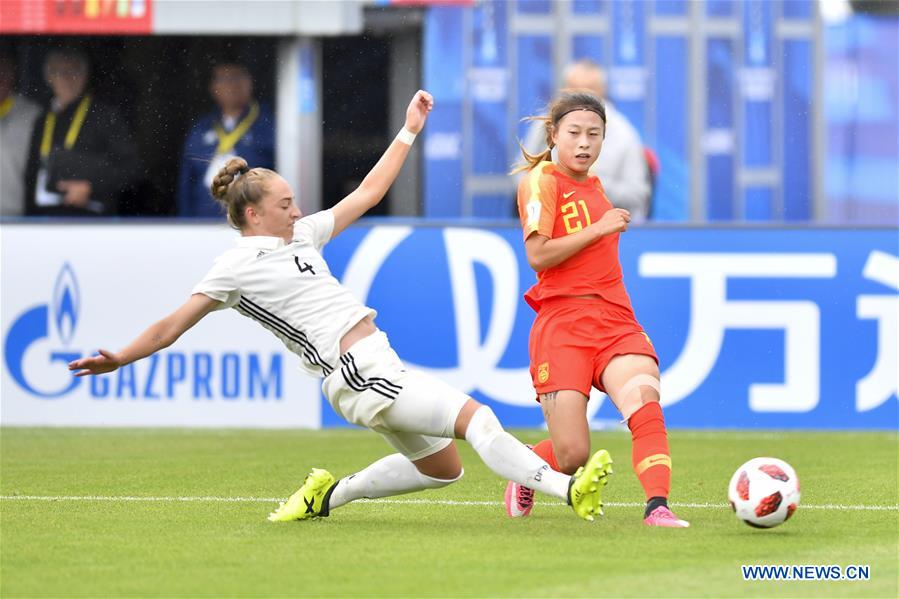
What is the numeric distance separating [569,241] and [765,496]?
4.06ft

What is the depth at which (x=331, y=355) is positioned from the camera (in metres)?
6.58

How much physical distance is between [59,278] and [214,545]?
5.88 meters

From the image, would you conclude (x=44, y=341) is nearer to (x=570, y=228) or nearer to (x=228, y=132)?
(x=228, y=132)

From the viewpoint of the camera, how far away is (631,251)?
11648 mm

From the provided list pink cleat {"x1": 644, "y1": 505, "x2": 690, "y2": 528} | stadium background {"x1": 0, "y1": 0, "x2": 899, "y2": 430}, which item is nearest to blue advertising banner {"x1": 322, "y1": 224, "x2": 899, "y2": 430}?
stadium background {"x1": 0, "y1": 0, "x2": 899, "y2": 430}

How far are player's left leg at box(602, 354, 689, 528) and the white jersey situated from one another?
3.26 feet

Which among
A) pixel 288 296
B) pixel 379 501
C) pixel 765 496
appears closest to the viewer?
pixel 765 496

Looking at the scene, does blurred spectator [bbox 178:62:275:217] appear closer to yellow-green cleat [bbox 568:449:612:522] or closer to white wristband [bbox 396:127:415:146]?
white wristband [bbox 396:127:415:146]

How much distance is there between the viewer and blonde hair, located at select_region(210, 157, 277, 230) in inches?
263

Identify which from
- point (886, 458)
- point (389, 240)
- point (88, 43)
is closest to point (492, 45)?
point (389, 240)

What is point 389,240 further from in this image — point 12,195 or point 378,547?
point 378,547

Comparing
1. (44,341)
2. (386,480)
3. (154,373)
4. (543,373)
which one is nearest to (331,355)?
(386,480)

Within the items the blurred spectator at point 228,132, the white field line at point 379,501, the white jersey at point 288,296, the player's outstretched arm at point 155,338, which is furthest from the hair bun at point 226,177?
the blurred spectator at point 228,132

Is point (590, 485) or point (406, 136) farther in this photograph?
point (406, 136)
